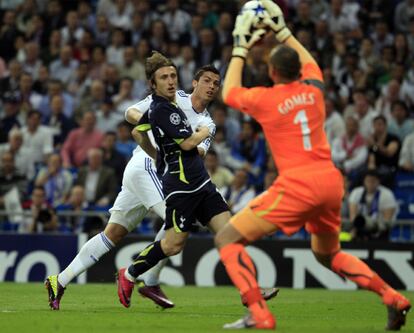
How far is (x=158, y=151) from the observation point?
10.6m

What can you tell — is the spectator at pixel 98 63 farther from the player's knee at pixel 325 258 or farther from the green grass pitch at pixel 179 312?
the player's knee at pixel 325 258

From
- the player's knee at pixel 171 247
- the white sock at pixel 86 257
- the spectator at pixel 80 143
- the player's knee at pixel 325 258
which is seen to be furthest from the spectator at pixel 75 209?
the player's knee at pixel 325 258

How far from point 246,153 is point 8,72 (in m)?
5.76

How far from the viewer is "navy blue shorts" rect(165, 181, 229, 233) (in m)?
10.5

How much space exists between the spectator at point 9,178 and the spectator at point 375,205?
5.86m

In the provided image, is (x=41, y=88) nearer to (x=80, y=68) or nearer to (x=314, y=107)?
(x=80, y=68)

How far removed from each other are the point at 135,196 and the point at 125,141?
8.42 meters

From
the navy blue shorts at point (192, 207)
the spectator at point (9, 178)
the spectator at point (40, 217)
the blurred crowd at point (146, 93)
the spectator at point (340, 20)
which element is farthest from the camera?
the spectator at point (340, 20)

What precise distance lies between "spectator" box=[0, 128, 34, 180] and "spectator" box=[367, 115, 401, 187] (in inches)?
245

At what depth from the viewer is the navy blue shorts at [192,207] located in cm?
1046

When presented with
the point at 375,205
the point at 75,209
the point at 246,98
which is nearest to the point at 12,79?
the point at 75,209

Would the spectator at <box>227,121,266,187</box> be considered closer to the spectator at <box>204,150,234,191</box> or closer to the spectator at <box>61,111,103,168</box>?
the spectator at <box>204,150,234,191</box>

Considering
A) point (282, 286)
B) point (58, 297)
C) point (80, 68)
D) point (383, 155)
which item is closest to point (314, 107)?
point (58, 297)

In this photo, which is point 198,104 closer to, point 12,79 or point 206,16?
point 12,79
